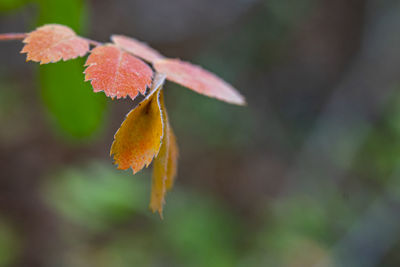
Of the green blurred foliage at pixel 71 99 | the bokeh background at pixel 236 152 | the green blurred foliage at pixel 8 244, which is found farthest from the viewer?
the bokeh background at pixel 236 152

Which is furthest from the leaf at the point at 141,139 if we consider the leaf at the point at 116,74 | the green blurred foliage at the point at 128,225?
the green blurred foliage at the point at 128,225

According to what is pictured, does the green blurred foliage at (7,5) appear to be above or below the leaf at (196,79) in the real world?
below

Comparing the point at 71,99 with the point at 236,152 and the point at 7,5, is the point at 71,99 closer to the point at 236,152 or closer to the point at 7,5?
the point at 7,5

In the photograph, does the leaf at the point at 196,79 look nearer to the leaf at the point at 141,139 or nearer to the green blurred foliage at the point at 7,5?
the leaf at the point at 141,139

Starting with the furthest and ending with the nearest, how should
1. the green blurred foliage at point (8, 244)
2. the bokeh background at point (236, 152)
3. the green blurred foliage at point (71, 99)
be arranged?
the bokeh background at point (236, 152), the green blurred foliage at point (8, 244), the green blurred foliage at point (71, 99)

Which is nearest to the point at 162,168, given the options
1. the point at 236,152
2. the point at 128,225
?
the point at 128,225

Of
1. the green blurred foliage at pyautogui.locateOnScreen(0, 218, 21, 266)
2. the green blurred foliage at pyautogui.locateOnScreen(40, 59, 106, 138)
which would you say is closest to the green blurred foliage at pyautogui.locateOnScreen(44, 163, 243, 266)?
the green blurred foliage at pyautogui.locateOnScreen(0, 218, 21, 266)

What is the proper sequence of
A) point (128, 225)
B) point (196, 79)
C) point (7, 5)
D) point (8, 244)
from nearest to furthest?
point (196, 79) → point (7, 5) → point (8, 244) → point (128, 225)
